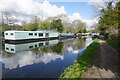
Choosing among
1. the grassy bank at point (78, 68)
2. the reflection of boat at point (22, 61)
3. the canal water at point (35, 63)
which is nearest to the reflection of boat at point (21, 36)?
the canal water at point (35, 63)

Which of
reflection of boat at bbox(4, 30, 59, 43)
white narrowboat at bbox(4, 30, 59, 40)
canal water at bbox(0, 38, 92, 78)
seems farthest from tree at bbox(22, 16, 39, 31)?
canal water at bbox(0, 38, 92, 78)

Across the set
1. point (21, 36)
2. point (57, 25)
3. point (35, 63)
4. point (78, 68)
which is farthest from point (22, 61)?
point (57, 25)

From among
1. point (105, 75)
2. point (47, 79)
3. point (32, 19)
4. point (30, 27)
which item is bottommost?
point (47, 79)

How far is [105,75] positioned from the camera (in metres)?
4.75

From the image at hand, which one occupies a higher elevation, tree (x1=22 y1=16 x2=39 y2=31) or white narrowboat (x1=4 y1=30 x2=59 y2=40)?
tree (x1=22 y1=16 x2=39 y2=31)

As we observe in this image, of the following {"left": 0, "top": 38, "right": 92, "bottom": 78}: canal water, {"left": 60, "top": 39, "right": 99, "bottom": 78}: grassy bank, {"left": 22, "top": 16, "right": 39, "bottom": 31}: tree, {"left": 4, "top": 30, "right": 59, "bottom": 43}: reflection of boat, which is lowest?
{"left": 0, "top": 38, "right": 92, "bottom": 78}: canal water

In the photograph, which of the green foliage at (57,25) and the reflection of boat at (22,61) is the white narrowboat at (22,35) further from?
the green foliage at (57,25)

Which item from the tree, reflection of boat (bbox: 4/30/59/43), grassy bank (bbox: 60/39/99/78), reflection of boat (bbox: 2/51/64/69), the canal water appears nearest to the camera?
grassy bank (bbox: 60/39/99/78)

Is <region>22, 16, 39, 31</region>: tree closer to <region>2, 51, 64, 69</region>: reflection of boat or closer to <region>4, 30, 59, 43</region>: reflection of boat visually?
<region>4, 30, 59, 43</region>: reflection of boat

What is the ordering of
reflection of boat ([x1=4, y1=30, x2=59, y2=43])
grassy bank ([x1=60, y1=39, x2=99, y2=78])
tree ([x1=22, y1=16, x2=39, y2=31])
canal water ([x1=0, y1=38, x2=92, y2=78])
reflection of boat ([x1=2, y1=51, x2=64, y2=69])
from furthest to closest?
tree ([x1=22, y1=16, x2=39, y2=31]), reflection of boat ([x1=4, y1=30, x2=59, y2=43]), reflection of boat ([x1=2, y1=51, x2=64, y2=69]), canal water ([x1=0, y1=38, x2=92, y2=78]), grassy bank ([x1=60, y1=39, x2=99, y2=78])

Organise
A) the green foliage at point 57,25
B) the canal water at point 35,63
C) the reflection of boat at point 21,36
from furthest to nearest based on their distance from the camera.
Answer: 1. the green foliage at point 57,25
2. the reflection of boat at point 21,36
3. the canal water at point 35,63

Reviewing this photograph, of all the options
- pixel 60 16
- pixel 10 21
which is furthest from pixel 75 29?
pixel 10 21

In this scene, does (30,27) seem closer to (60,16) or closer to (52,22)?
(52,22)

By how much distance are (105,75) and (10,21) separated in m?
Result: 41.3
